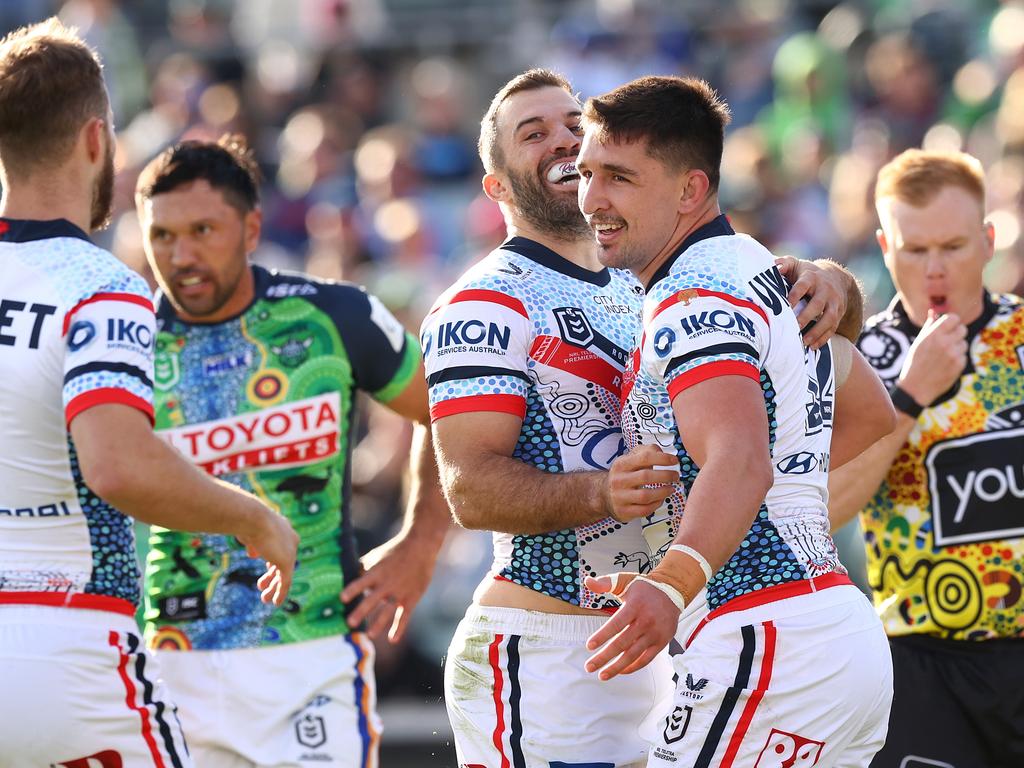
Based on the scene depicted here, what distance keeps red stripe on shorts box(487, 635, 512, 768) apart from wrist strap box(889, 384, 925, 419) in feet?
5.74

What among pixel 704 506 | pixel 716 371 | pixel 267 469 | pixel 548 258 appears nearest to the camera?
pixel 704 506

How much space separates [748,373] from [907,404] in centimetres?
180

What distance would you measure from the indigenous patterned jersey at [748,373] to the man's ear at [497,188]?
1136mm

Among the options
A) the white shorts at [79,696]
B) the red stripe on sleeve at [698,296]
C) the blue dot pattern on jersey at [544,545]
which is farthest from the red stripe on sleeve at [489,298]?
the white shorts at [79,696]

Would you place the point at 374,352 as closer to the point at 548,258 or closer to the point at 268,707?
the point at 548,258

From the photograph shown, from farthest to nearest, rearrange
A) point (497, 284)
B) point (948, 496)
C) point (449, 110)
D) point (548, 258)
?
point (449, 110), point (948, 496), point (548, 258), point (497, 284)

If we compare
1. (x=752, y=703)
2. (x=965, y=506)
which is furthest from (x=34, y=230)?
(x=965, y=506)

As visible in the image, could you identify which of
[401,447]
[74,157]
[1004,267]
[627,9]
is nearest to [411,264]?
[401,447]

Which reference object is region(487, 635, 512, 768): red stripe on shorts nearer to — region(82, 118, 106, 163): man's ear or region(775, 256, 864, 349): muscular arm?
region(775, 256, 864, 349): muscular arm

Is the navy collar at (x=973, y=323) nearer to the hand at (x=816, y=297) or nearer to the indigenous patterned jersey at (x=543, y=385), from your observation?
the hand at (x=816, y=297)

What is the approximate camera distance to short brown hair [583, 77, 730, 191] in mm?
4477

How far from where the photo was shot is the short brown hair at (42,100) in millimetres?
4805

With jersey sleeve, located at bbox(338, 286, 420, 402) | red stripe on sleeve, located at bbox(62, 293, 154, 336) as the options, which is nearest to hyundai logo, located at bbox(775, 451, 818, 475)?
red stripe on sleeve, located at bbox(62, 293, 154, 336)

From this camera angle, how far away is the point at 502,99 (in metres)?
5.57
